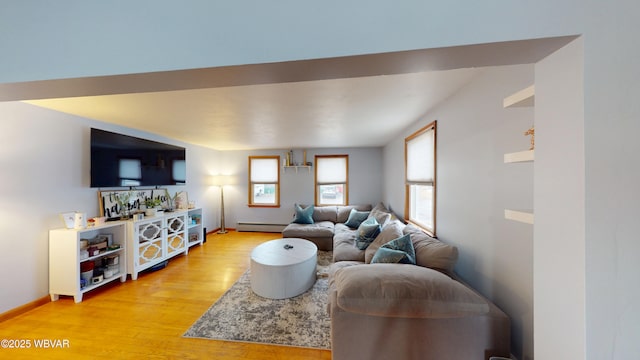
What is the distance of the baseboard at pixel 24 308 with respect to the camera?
2061 mm

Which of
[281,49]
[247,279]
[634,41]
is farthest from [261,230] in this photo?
[634,41]

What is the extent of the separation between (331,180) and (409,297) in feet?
13.9

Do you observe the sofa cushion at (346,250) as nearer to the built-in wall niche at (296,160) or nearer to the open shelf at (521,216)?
the open shelf at (521,216)

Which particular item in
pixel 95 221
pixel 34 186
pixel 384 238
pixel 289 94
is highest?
pixel 289 94

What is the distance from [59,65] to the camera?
772 mm

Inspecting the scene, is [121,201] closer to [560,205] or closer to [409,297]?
[409,297]

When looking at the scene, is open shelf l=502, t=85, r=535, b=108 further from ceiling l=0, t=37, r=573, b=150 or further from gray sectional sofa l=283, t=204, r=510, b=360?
gray sectional sofa l=283, t=204, r=510, b=360

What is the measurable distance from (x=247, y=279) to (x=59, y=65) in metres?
2.81

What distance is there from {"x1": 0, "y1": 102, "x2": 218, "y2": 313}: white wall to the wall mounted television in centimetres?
15

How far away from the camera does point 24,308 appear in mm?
2188

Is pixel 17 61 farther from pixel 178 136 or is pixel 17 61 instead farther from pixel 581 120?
pixel 178 136

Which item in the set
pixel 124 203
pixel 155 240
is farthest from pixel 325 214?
pixel 124 203

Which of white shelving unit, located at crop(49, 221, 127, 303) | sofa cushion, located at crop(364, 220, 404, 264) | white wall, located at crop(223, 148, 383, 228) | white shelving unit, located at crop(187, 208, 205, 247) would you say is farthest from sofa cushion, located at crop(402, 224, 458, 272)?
white shelving unit, located at crop(187, 208, 205, 247)

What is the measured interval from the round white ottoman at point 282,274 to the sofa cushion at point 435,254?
4.31 feet
